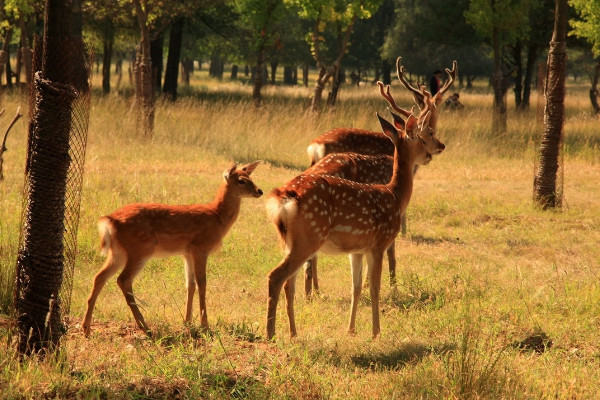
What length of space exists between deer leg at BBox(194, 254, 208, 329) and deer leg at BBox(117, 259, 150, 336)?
50 centimetres

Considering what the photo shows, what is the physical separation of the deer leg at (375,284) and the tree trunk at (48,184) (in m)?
2.85

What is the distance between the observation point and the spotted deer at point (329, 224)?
688 cm

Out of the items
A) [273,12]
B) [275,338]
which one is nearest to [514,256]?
[275,338]

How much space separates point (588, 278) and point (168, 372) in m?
5.43

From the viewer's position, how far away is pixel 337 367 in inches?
247

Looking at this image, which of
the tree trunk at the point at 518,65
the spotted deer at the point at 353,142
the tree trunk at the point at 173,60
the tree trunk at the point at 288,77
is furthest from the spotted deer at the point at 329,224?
the tree trunk at the point at 288,77

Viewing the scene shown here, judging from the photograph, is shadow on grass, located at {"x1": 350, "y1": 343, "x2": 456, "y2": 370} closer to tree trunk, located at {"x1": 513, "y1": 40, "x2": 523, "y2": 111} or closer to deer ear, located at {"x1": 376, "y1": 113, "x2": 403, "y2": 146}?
deer ear, located at {"x1": 376, "y1": 113, "x2": 403, "y2": 146}

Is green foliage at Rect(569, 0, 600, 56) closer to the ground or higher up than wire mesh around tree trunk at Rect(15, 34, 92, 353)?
higher up

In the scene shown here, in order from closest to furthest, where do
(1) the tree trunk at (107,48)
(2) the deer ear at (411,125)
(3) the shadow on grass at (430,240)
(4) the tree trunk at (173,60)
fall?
(2) the deer ear at (411,125) < (3) the shadow on grass at (430,240) < (1) the tree trunk at (107,48) < (4) the tree trunk at (173,60)

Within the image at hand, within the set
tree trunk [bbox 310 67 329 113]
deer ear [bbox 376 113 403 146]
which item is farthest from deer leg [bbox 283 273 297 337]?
tree trunk [bbox 310 67 329 113]

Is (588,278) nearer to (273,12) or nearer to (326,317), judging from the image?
(326,317)

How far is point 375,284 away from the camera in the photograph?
7.43 meters

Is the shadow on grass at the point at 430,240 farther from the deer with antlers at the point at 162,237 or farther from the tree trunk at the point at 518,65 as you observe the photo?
the tree trunk at the point at 518,65

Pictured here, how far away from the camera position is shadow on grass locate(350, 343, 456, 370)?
6.42 meters
